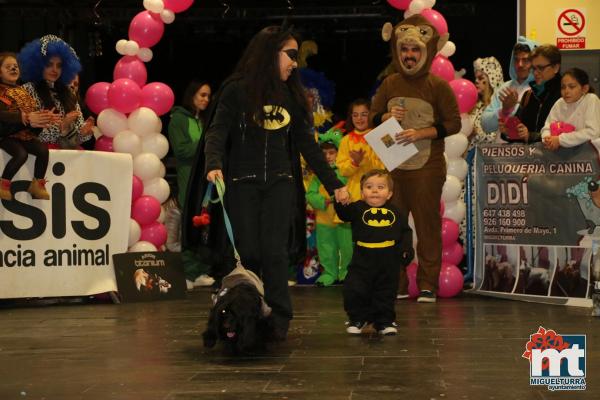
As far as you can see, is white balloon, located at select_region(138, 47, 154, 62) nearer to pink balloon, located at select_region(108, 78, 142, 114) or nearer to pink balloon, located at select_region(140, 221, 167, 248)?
pink balloon, located at select_region(108, 78, 142, 114)

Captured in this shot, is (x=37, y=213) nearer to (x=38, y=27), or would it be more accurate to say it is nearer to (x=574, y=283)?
(x=574, y=283)

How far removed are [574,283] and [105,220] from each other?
3376mm

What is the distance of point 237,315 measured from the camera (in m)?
4.57

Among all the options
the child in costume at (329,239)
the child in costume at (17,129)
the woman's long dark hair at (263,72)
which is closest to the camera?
the woman's long dark hair at (263,72)

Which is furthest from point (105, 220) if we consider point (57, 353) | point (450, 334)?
point (450, 334)

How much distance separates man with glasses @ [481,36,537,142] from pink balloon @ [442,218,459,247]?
2.57 ft

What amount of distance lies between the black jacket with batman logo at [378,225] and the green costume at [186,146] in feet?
10.1

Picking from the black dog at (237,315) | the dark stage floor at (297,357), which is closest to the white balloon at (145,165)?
the dark stage floor at (297,357)

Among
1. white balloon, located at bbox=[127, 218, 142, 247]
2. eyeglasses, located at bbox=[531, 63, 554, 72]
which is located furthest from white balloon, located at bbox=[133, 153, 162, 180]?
eyeglasses, located at bbox=[531, 63, 554, 72]

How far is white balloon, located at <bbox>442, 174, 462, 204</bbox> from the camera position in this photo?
24.8ft

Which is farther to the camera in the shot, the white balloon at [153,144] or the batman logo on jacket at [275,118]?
the white balloon at [153,144]

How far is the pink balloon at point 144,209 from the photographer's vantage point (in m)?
7.68

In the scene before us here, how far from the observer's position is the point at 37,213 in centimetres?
716

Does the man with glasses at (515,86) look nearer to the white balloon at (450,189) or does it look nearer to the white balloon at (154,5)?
the white balloon at (450,189)
